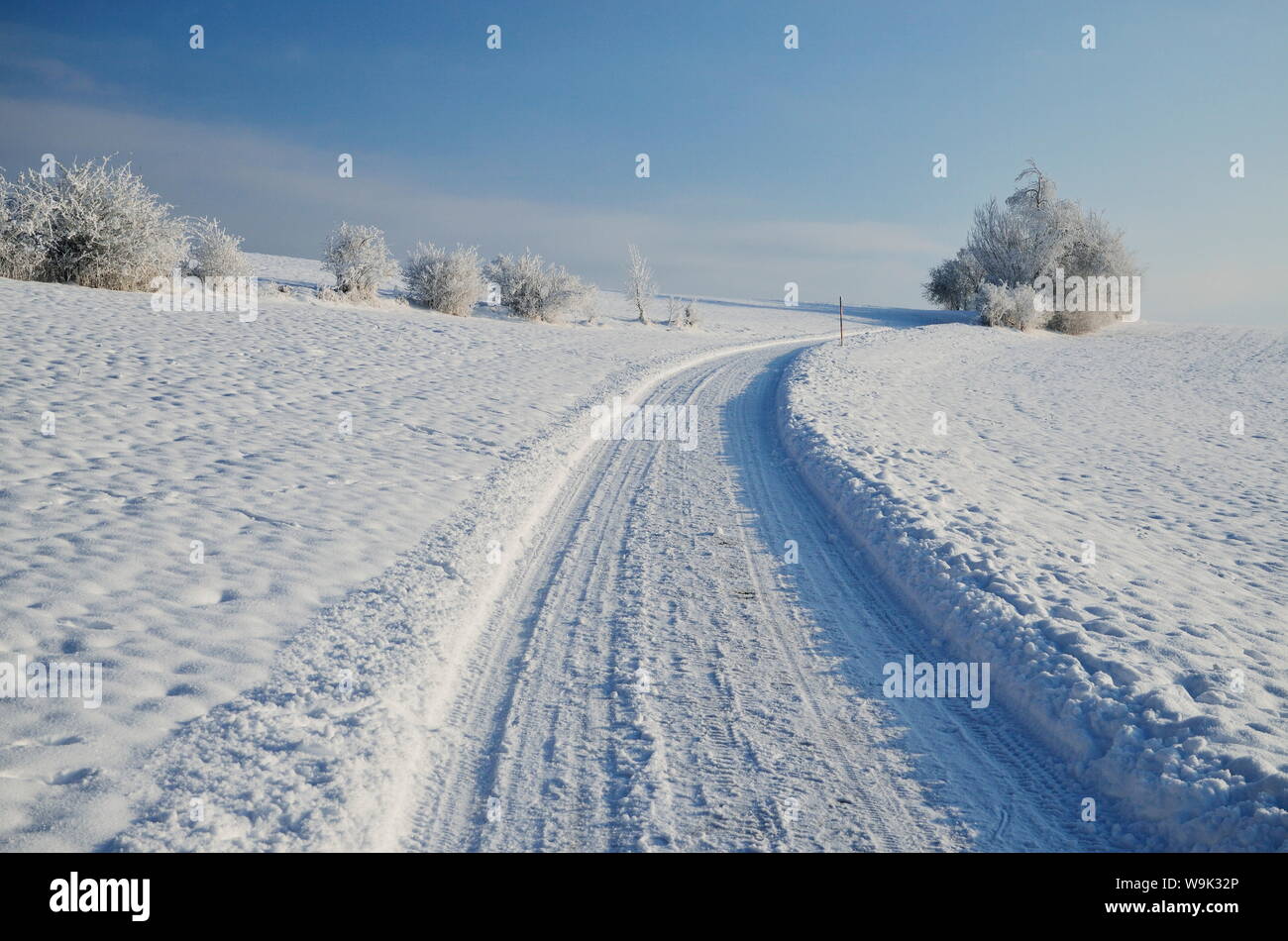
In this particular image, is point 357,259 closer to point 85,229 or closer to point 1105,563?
point 85,229

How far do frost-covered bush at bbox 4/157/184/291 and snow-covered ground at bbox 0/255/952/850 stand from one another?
2.03 m

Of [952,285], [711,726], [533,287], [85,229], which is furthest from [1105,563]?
[952,285]

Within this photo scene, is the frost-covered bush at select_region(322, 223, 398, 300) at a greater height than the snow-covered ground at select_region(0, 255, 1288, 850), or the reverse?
the frost-covered bush at select_region(322, 223, 398, 300)

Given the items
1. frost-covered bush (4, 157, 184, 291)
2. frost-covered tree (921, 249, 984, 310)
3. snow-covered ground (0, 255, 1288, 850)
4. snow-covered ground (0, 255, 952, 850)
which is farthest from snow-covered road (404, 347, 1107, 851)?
frost-covered tree (921, 249, 984, 310)

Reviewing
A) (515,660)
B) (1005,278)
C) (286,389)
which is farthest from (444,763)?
(1005,278)

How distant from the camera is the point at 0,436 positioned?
7809 millimetres

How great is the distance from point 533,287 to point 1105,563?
29934mm

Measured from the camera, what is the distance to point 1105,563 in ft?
22.0

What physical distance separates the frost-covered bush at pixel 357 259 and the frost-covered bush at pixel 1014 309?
31.0 meters

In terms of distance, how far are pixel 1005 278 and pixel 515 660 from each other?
4654 cm

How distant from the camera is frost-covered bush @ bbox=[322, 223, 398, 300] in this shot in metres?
28.6

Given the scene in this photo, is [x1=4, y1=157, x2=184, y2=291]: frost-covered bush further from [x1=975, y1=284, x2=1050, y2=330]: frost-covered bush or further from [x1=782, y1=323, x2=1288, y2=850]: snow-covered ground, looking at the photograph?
[x1=975, y1=284, x2=1050, y2=330]: frost-covered bush
